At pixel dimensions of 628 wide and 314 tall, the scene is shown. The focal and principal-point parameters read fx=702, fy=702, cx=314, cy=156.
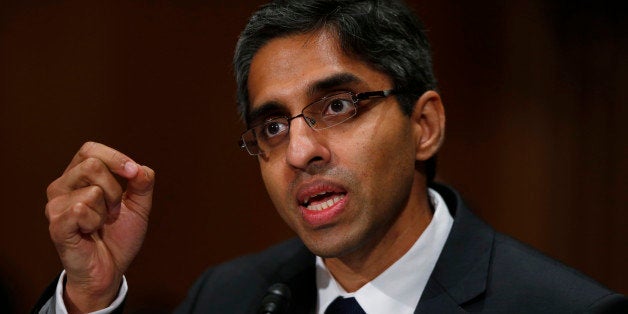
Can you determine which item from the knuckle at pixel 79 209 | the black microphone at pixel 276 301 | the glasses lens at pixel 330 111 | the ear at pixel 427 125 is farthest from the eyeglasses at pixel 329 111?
the knuckle at pixel 79 209

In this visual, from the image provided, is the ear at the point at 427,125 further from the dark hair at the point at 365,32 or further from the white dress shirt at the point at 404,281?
the white dress shirt at the point at 404,281

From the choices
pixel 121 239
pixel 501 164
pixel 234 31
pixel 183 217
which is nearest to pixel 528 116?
pixel 501 164

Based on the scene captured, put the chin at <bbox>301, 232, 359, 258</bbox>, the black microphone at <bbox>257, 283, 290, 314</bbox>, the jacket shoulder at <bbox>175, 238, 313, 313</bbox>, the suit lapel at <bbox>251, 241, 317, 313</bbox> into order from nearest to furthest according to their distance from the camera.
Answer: the black microphone at <bbox>257, 283, 290, 314</bbox>
the chin at <bbox>301, 232, 359, 258</bbox>
the suit lapel at <bbox>251, 241, 317, 313</bbox>
the jacket shoulder at <bbox>175, 238, 313, 313</bbox>

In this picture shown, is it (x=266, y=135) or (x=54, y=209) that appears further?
(x=266, y=135)

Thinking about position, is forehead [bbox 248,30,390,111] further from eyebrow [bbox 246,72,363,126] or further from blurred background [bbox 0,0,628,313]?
blurred background [bbox 0,0,628,313]

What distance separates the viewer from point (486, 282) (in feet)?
5.14

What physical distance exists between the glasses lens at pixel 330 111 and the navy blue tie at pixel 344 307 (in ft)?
1.41

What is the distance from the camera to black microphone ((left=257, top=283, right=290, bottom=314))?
4.68ft

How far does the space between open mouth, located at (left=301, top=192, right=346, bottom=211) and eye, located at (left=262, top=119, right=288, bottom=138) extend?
0.59 ft

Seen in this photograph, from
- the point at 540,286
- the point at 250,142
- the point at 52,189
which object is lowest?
the point at 540,286

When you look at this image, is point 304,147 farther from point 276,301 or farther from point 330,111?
point 276,301

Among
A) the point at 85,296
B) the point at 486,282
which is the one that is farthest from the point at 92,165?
the point at 486,282

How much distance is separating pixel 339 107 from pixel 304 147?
0.44 ft

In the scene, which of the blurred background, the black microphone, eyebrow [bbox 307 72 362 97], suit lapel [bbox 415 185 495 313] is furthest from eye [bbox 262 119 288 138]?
the blurred background
